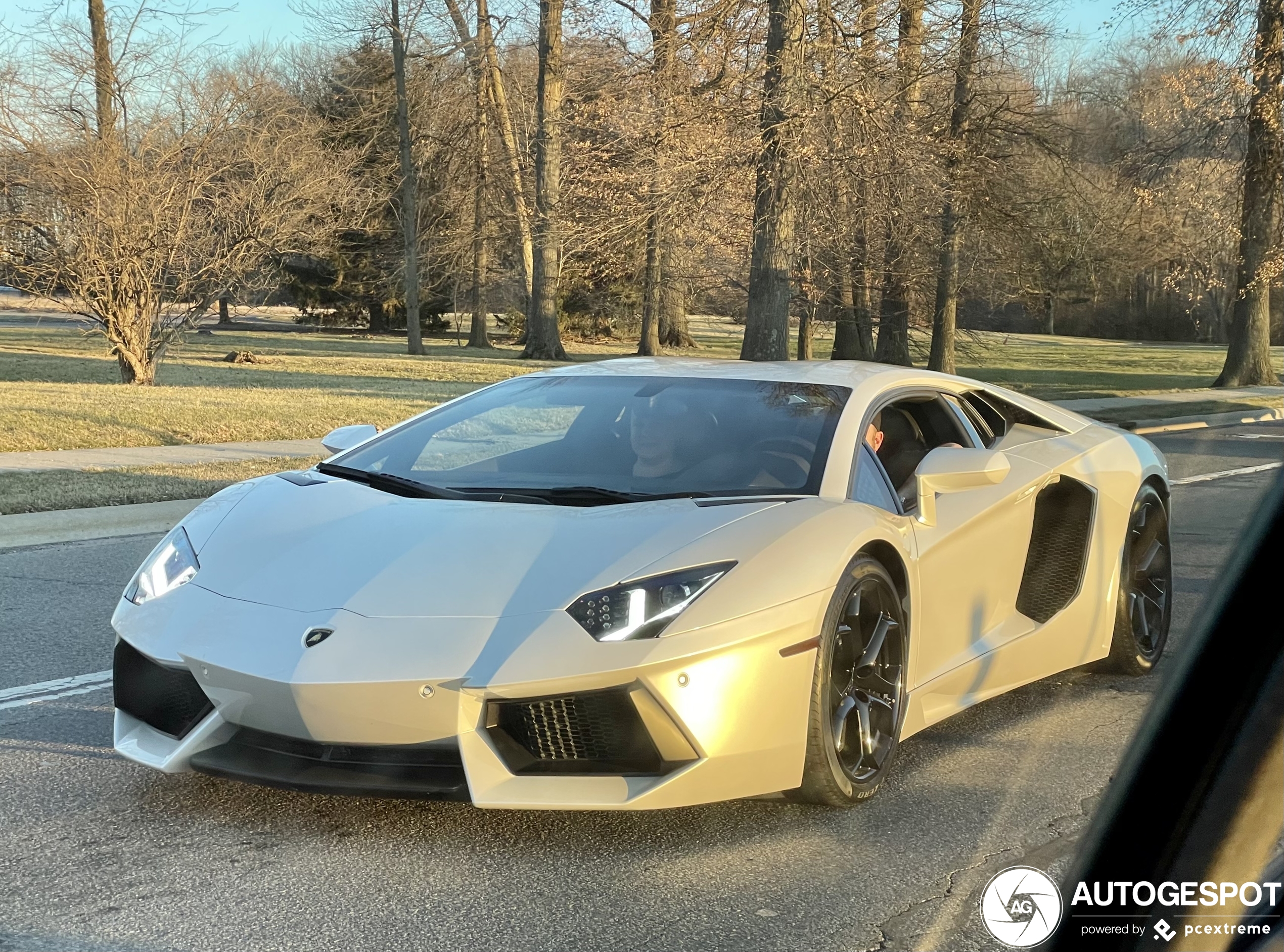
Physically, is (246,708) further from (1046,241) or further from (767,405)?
(1046,241)

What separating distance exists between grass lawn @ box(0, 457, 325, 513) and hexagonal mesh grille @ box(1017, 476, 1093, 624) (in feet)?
23.8

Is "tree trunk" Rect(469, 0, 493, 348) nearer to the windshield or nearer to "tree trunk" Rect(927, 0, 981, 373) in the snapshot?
"tree trunk" Rect(927, 0, 981, 373)

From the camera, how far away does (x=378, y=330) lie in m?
51.2

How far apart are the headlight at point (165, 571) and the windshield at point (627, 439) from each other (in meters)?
0.78

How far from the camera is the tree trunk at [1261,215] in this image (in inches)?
906

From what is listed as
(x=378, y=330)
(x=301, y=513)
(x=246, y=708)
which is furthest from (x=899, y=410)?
(x=378, y=330)

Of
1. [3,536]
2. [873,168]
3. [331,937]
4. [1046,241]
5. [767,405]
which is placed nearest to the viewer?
[331,937]

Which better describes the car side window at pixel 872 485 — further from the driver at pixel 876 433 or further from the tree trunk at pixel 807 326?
the tree trunk at pixel 807 326

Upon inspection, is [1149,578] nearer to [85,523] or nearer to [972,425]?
[972,425]

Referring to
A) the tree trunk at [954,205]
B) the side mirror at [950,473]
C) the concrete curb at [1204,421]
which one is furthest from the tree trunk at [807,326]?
the side mirror at [950,473]

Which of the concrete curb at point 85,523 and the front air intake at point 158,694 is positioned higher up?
the front air intake at point 158,694

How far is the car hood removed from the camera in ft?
12.4

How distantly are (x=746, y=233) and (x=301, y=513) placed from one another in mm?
17708

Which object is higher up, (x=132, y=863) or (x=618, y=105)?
(x=618, y=105)
